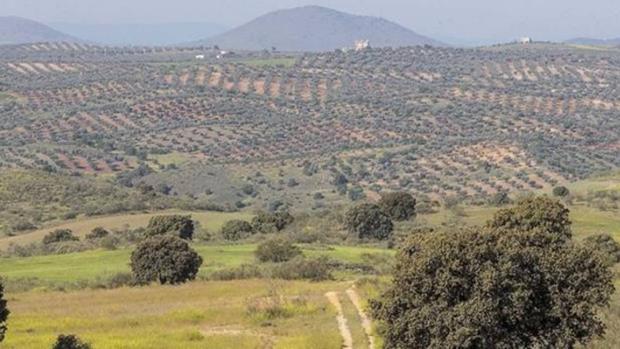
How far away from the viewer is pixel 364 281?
37.7m

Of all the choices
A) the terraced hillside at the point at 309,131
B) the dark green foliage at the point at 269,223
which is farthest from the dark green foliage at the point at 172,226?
the terraced hillside at the point at 309,131

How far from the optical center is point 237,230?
6406 centimetres

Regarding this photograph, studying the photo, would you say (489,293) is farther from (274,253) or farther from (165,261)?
(274,253)

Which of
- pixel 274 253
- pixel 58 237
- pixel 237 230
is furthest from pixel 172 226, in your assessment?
pixel 274 253

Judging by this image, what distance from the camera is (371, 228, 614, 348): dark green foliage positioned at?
→ 793 inches

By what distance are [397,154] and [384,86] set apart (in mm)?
61807

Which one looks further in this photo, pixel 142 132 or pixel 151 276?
pixel 142 132

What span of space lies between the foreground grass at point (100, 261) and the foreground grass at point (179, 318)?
18.3ft

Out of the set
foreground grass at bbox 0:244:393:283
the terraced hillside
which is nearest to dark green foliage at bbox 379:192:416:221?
foreground grass at bbox 0:244:393:283

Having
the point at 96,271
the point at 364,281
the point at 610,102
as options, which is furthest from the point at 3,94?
the point at 364,281

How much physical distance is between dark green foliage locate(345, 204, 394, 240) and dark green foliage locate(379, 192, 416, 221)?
17.1 feet

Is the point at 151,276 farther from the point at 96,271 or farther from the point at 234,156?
the point at 234,156

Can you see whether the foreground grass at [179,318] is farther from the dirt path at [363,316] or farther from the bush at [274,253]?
the bush at [274,253]

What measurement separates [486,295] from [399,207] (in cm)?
4763
